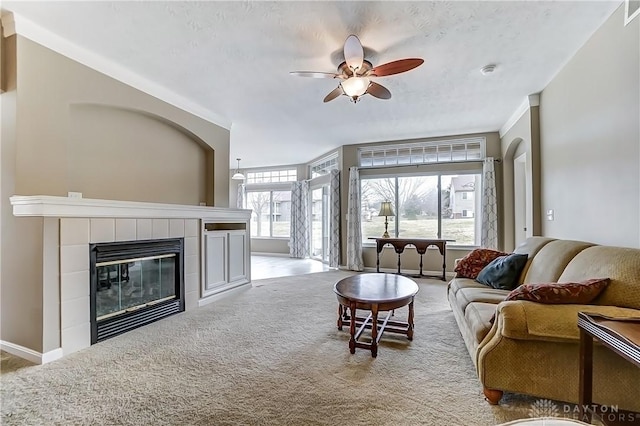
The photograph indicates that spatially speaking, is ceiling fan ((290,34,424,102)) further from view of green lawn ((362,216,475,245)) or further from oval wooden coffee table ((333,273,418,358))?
view of green lawn ((362,216,475,245))

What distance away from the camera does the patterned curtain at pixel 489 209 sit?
526 centimetres

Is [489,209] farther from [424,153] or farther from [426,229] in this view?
[424,153]

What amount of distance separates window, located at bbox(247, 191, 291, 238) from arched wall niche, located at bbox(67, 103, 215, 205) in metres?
4.36

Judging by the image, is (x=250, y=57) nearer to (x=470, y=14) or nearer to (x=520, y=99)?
(x=470, y=14)

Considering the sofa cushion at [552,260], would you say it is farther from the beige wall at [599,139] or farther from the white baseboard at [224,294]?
the white baseboard at [224,294]

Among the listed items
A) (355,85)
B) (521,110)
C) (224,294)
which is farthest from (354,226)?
(355,85)

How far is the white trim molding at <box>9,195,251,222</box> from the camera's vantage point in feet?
7.35

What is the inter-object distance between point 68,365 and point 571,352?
11.2ft

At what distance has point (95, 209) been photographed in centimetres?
266

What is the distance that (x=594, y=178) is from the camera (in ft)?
8.63

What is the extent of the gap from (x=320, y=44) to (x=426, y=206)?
4196 millimetres

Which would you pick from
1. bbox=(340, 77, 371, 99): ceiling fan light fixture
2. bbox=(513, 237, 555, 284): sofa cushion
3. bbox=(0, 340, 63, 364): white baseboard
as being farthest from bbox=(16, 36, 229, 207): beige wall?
bbox=(513, 237, 555, 284): sofa cushion

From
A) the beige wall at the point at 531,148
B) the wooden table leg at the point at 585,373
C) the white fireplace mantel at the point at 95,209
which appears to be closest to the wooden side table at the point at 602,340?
the wooden table leg at the point at 585,373

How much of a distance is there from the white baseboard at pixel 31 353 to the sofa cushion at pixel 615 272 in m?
3.82
